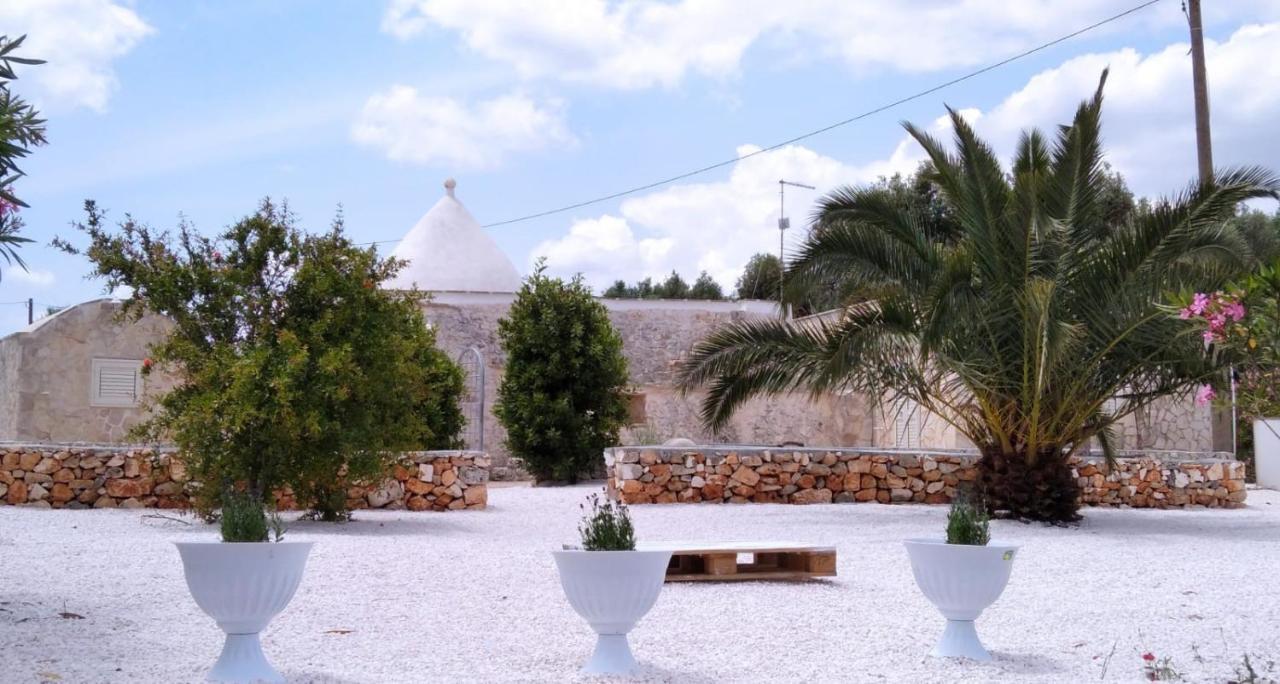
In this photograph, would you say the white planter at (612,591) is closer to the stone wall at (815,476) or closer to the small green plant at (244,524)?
the small green plant at (244,524)

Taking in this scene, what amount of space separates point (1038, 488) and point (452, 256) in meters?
13.3

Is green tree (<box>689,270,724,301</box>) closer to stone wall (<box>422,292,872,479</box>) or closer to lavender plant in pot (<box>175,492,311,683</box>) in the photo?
stone wall (<box>422,292,872,479</box>)

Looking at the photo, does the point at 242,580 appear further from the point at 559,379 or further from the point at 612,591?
the point at 559,379

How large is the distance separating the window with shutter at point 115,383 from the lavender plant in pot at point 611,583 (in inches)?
579

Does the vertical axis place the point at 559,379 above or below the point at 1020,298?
below

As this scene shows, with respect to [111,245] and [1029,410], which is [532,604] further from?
[1029,410]

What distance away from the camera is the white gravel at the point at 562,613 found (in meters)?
5.46

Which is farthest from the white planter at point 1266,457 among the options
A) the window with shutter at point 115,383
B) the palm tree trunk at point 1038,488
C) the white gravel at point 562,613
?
A: the window with shutter at point 115,383

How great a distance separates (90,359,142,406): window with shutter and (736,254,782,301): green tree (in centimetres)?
Answer: 2116

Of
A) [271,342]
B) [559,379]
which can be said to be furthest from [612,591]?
[559,379]

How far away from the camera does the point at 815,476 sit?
14.5 meters

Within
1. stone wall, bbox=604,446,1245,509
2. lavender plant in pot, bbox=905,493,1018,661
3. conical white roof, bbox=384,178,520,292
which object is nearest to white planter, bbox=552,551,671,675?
lavender plant in pot, bbox=905,493,1018,661

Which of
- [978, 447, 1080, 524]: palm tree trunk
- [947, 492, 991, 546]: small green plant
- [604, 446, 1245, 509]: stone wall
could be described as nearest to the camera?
[947, 492, 991, 546]: small green plant

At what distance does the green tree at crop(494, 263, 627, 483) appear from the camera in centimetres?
1717
